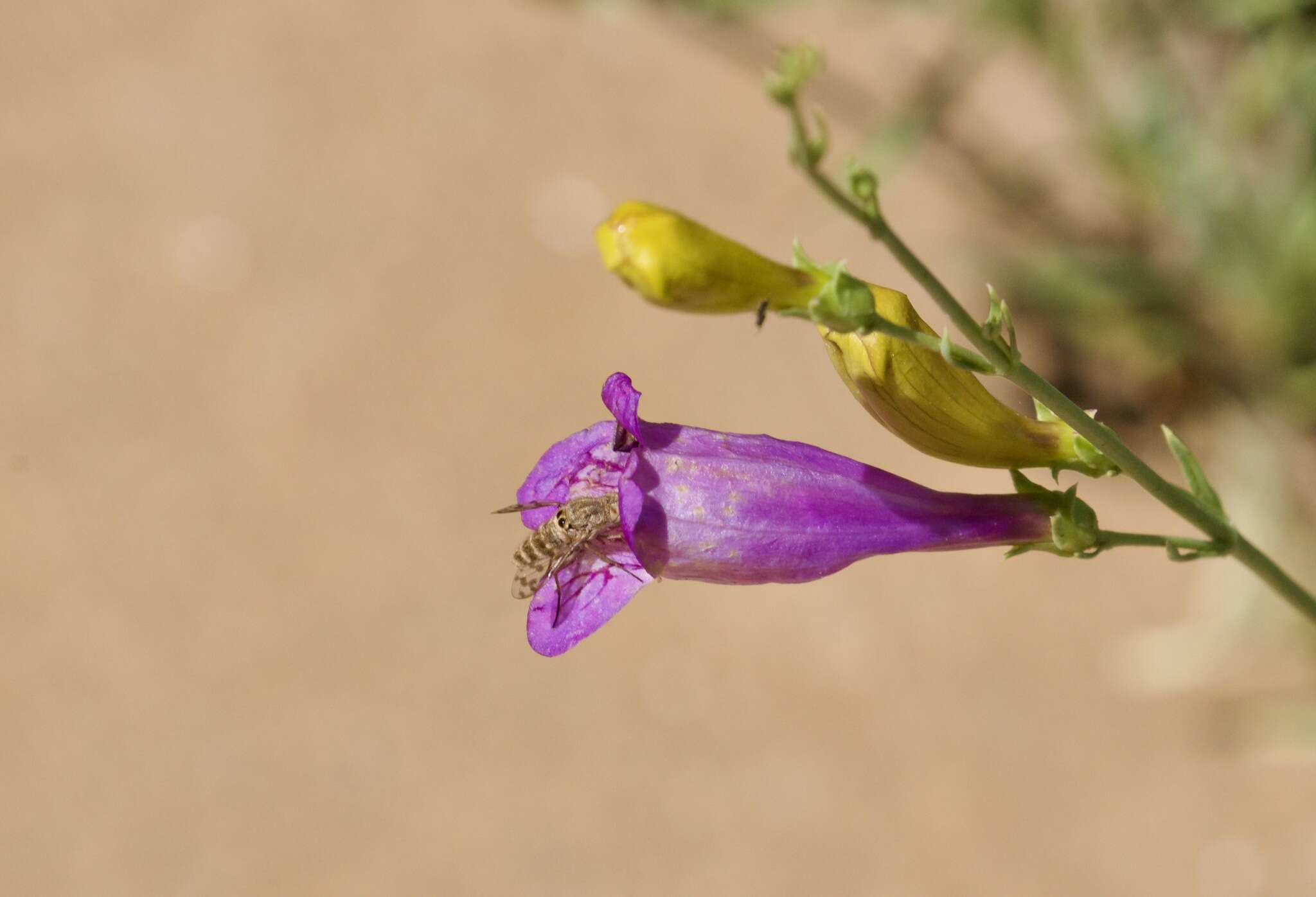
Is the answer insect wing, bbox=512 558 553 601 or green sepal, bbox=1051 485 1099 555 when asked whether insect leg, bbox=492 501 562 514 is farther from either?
green sepal, bbox=1051 485 1099 555

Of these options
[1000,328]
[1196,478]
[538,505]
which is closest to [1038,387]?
[1000,328]

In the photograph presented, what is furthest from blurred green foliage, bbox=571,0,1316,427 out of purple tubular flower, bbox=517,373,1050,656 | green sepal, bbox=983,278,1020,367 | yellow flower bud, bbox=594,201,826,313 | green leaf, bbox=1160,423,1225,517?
yellow flower bud, bbox=594,201,826,313

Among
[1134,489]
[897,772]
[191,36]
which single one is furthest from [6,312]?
[1134,489]

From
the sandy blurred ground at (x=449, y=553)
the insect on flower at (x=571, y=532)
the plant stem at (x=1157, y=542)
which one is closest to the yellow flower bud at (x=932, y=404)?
the plant stem at (x=1157, y=542)

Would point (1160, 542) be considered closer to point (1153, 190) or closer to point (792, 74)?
point (792, 74)

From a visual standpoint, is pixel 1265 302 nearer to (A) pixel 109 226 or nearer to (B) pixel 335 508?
(B) pixel 335 508

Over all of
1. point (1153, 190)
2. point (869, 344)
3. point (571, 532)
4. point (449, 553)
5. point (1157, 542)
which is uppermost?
point (1153, 190)

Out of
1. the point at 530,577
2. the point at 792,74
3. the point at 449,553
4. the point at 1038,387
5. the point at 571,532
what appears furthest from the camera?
the point at 449,553
